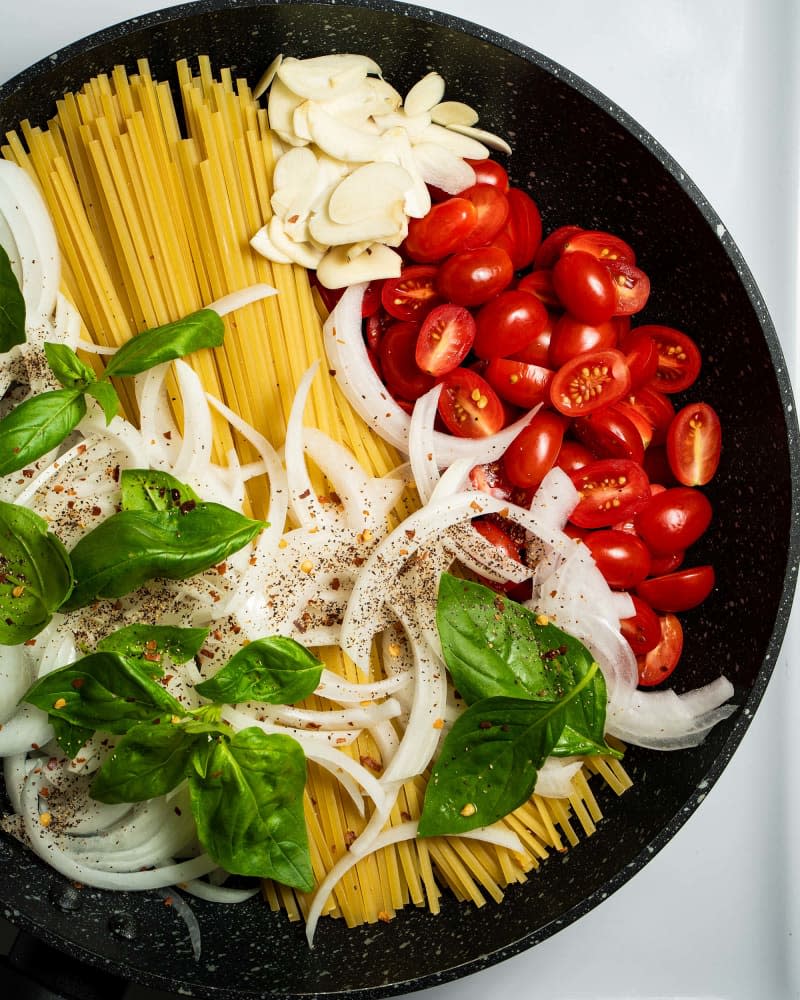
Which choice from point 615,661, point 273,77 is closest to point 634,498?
point 615,661

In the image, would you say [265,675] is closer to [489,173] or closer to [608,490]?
[608,490]

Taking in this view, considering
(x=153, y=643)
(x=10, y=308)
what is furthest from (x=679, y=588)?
(x=10, y=308)

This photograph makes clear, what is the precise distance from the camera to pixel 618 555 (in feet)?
4.79

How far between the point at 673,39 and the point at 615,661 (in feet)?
3.87

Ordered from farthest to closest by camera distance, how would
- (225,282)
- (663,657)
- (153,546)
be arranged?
1. (663,657)
2. (225,282)
3. (153,546)

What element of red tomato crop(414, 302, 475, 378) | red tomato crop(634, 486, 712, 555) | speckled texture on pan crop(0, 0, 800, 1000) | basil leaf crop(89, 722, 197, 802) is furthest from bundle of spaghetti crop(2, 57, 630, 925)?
red tomato crop(634, 486, 712, 555)

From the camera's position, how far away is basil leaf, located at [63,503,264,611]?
3.92ft

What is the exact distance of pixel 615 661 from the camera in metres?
1.43

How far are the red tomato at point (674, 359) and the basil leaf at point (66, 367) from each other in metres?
0.93

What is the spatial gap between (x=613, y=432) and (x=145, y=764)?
0.89 m

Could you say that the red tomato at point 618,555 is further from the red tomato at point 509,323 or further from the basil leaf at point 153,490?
the basil leaf at point 153,490

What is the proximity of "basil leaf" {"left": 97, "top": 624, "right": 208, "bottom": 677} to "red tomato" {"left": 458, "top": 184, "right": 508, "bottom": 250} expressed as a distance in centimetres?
77

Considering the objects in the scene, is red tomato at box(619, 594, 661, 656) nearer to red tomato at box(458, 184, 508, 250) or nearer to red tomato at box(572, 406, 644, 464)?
red tomato at box(572, 406, 644, 464)

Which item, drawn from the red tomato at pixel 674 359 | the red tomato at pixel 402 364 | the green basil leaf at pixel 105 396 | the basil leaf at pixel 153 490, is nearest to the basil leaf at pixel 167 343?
the green basil leaf at pixel 105 396
